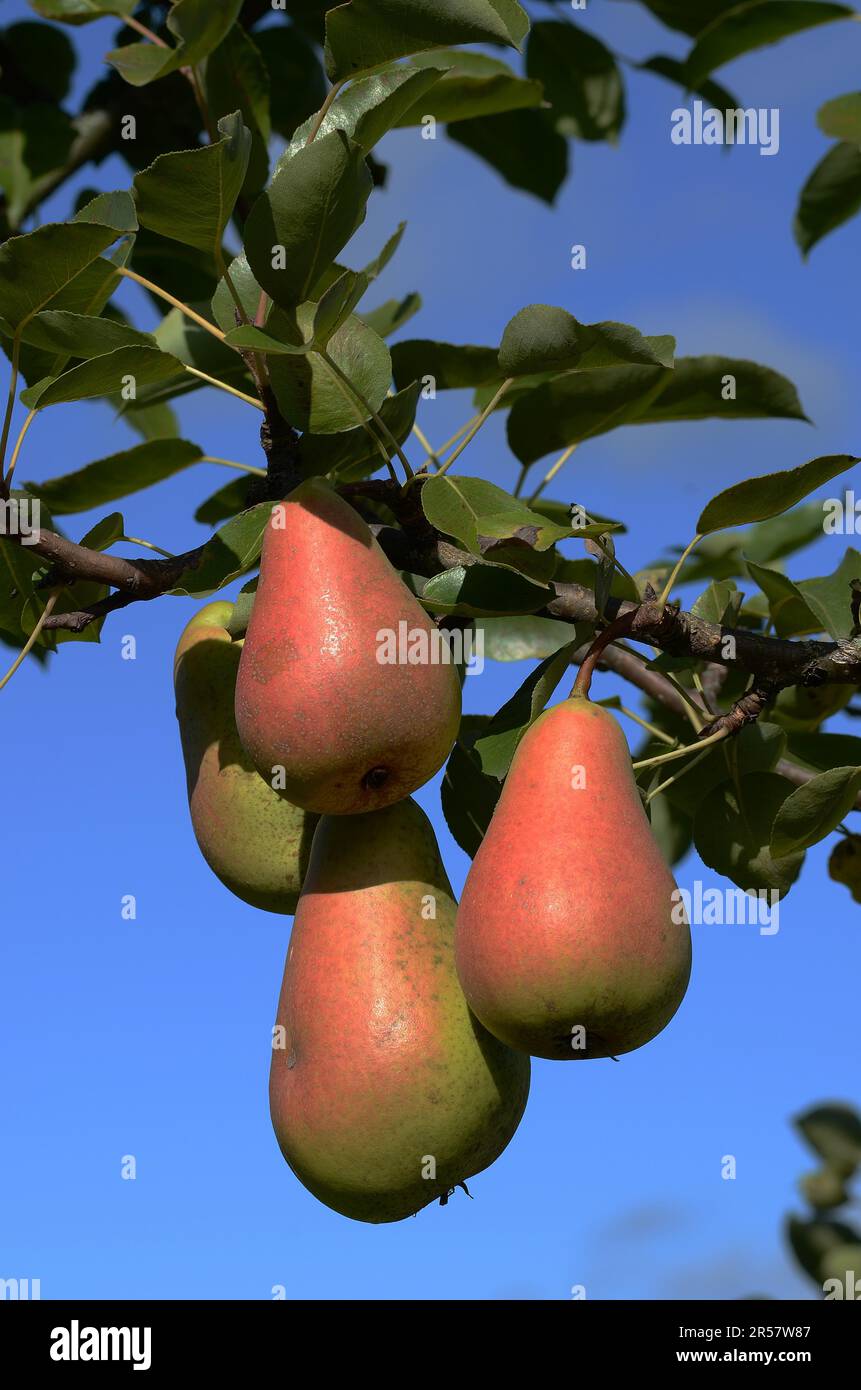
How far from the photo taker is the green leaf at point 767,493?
1.77 meters

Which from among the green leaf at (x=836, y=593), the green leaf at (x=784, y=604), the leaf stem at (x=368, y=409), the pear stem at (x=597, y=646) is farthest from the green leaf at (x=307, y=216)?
the green leaf at (x=836, y=593)

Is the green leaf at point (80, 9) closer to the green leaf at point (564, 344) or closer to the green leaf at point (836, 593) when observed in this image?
the green leaf at point (564, 344)

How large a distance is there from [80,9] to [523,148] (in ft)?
3.13

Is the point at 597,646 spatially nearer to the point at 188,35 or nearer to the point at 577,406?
the point at 577,406

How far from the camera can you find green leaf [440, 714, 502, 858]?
1.96 metres

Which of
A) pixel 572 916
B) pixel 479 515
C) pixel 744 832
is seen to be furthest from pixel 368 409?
pixel 744 832

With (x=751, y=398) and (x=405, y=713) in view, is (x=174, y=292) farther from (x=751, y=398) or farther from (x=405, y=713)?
(x=405, y=713)

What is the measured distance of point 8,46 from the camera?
3275 mm

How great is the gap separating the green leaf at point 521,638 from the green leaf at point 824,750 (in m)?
0.43

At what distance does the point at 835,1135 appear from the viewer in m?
4.32

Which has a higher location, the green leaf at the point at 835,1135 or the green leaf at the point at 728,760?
the green leaf at the point at 728,760

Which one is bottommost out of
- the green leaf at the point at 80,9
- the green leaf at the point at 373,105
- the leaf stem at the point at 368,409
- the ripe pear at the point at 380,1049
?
the ripe pear at the point at 380,1049

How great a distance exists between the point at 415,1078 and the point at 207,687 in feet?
2.18
